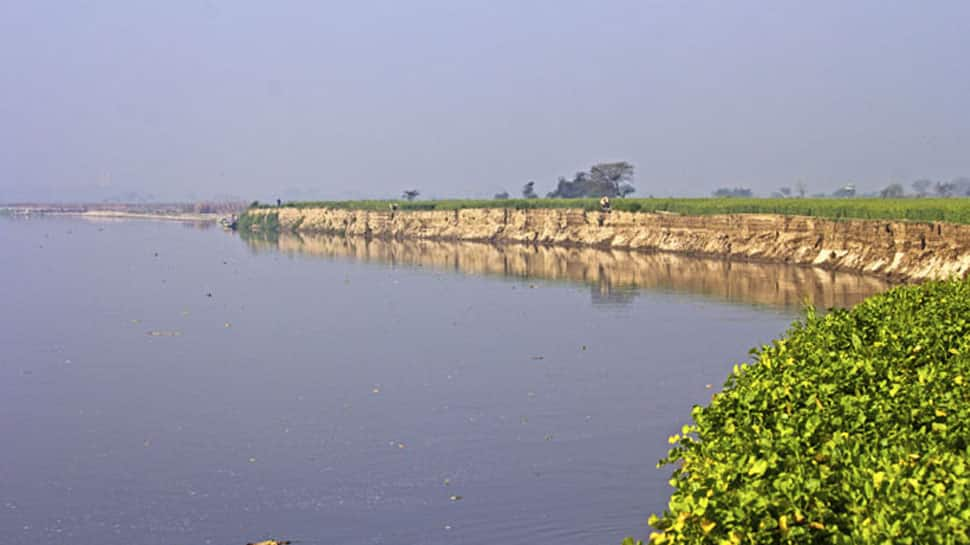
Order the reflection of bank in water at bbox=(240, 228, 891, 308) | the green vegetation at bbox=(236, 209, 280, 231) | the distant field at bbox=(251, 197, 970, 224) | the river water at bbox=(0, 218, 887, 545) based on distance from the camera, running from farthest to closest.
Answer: the green vegetation at bbox=(236, 209, 280, 231)
the distant field at bbox=(251, 197, 970, 224)
the reflection of bank in water at bbox=(240, 228, 891, 308)
the river water at bbox=(0, 218, 887, 545)

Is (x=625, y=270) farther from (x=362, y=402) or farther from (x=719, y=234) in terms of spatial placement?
(x=362, y=402)

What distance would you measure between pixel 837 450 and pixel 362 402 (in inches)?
923

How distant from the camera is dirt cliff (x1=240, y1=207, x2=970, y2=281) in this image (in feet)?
210

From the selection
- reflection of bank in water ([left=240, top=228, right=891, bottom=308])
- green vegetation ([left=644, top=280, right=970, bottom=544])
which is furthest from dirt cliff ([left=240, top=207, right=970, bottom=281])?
green vegetation ([left=644, top=280, right=970, bottom=544])

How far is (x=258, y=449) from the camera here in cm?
2575

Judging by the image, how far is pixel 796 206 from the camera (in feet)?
287

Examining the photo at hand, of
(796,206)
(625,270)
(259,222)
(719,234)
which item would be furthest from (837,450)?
(259,222)

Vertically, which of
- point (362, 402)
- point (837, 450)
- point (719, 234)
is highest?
point (837, 450)

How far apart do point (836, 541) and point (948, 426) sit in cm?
302

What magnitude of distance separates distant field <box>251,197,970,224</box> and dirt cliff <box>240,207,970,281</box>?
953mm

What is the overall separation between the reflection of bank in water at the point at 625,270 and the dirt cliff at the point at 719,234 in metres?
2.44

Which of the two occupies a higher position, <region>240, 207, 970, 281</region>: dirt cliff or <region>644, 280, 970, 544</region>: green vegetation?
<region>644, 280, 970, 544</region>: green vegetation

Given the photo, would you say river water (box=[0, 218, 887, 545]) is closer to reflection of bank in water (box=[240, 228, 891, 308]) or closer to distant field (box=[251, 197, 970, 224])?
reflection of bank in water (box=[240, 228, 891, 308])

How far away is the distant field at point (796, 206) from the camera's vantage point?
2694 inches
